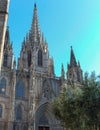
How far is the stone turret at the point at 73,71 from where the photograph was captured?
42234 millimetres

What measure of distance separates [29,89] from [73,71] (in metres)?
10.8

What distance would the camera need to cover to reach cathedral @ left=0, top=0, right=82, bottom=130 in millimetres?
33344

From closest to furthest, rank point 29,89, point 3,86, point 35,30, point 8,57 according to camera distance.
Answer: point 3,86, point 29,89, point 8,57, point 35,30

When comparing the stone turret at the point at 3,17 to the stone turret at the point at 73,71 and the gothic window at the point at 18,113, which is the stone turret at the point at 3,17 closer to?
the gothic window at the point at 18,113

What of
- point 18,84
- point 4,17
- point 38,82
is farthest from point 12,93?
point 4,17

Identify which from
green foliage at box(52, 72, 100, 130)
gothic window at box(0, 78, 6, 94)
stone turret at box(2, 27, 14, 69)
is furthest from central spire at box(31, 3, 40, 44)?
green foliage at box(52, 72, 100, 130)

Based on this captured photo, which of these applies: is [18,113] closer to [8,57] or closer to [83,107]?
[8,57]

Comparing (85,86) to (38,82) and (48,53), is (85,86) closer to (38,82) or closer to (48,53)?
(38,82)

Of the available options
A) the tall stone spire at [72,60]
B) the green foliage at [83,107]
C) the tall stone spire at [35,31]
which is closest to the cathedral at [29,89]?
the tall stone spire at [35,31]

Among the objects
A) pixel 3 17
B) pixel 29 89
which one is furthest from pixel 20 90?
pixel 3 17

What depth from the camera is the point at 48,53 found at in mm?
45062

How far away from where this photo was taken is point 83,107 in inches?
821

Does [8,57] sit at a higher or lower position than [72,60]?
lower

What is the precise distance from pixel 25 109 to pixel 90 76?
15485 millimetres
